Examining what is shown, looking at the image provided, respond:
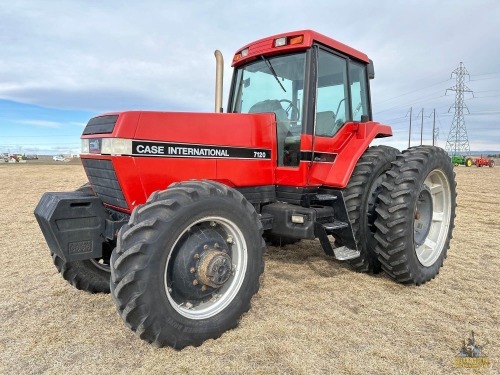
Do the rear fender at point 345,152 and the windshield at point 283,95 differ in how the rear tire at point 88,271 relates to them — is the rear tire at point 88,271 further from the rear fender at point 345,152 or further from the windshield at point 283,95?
the rear fender at point 345,152

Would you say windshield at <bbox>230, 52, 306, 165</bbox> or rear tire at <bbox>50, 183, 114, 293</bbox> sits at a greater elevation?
windshield at <bbox>230, 52, 306, 165</bbox>

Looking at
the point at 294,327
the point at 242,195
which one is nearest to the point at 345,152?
the point at 242,195

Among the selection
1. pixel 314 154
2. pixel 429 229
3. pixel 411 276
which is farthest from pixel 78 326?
pixel 429 229

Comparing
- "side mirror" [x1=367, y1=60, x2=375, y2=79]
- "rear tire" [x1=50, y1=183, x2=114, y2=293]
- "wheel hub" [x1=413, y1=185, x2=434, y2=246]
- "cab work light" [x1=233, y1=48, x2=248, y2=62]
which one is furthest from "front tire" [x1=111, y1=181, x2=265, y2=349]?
"side mirror" [x1=367, y1=60, x2=375, y2=79]

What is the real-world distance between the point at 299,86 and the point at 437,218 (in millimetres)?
2470

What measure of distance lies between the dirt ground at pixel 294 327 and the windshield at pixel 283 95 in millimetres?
1493

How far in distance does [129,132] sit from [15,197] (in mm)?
10771

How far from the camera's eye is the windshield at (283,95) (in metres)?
4.06

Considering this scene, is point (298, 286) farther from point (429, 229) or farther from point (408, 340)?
point (429, 229)

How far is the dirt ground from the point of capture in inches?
106

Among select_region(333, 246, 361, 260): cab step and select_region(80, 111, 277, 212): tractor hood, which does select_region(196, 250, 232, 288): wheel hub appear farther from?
select_region(333, 246, 361, 260): cab step

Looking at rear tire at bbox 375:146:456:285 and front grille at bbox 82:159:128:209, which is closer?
front grille at bbox 82:159:128:209

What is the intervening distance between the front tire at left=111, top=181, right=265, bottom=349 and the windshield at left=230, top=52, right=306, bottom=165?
114 cm

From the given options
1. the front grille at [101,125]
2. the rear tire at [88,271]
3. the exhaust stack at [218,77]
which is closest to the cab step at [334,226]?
the exhaust stack at [218,77]
